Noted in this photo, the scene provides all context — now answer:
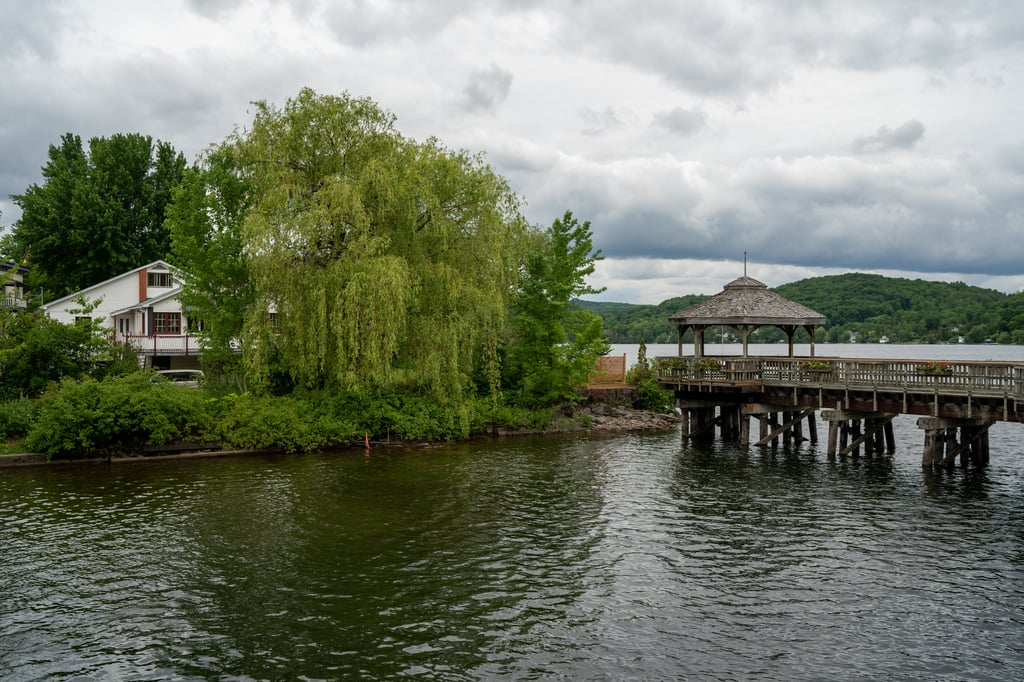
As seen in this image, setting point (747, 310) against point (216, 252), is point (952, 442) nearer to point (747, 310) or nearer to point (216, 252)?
point (747, 310)

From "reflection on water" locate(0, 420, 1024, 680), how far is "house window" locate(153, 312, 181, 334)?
20.1 metres

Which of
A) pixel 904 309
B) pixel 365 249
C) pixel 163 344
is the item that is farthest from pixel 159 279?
pixel 904 309

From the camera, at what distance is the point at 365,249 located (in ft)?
104

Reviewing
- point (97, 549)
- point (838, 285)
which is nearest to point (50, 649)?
point (97, 549)

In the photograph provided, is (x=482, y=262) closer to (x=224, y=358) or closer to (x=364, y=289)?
(x=364, y=289)

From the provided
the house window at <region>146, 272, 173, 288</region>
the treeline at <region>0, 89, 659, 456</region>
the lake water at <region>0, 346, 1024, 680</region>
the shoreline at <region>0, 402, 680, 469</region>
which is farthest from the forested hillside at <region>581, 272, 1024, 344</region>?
the lake water at <region>0, 346, 1024, 680</region>

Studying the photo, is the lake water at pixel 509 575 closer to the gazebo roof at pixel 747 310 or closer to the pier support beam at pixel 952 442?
the pier support beam at pixel 952 442

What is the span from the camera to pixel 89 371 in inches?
1377

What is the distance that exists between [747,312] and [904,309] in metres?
150

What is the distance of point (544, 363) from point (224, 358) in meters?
A: 16.2

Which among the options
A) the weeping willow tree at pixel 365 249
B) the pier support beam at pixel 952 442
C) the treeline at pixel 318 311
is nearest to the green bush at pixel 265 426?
the treeline at pixel 318 311

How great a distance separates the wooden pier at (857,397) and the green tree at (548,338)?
5279 mm

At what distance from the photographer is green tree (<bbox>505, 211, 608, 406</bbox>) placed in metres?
40.7

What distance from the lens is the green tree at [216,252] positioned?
36.3 metres
